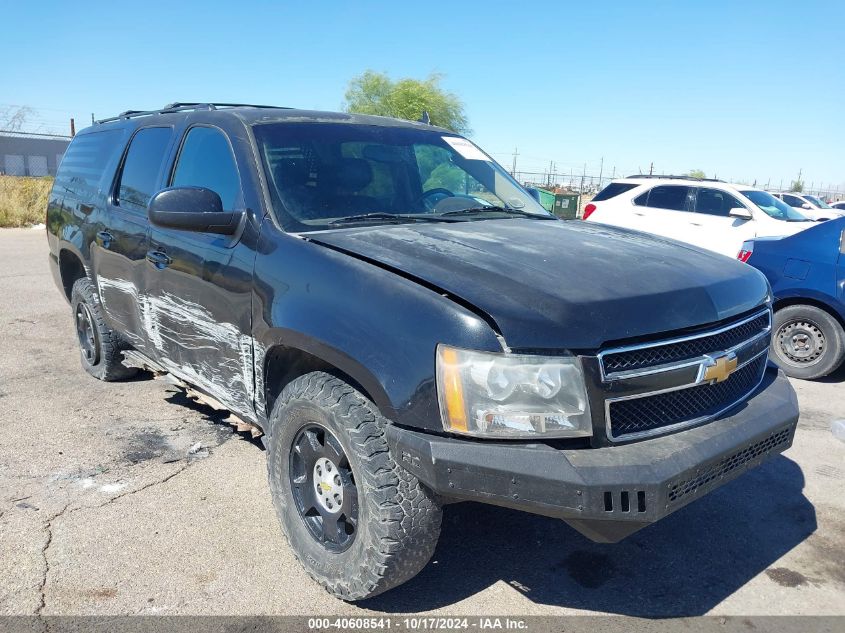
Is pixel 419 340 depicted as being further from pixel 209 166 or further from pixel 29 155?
pixel 29 155

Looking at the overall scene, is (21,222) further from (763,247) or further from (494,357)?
(494,357)

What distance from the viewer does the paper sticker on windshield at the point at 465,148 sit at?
415cm

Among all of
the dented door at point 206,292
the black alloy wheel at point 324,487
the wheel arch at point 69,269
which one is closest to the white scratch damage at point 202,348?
the dented door at point 206,292

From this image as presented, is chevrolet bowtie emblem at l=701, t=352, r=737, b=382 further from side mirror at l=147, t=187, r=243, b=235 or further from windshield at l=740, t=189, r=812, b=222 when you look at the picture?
windshield at l=740, t=189, r=812, b=222

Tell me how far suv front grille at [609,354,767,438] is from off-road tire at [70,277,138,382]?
3915mm

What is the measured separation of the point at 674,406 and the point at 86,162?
15.1 ft

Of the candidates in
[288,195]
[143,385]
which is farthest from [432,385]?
[143,385]

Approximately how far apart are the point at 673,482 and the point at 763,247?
4904 mm

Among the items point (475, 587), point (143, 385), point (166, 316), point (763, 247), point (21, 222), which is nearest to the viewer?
point (475, 587)

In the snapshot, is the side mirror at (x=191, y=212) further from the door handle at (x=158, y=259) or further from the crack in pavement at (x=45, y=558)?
the crack in pavement at (x=45, y=558)

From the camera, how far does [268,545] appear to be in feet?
10.3

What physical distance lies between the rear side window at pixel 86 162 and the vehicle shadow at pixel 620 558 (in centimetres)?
335

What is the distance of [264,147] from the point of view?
328cm

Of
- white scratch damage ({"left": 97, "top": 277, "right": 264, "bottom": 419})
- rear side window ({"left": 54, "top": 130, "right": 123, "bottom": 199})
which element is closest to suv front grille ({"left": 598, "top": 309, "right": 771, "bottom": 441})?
white scratch damage ({"left": 97, "top": 277, "right": 264, "bottom": 419})
